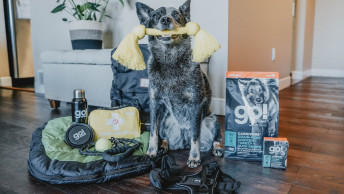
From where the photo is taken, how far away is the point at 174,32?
1.17 meters

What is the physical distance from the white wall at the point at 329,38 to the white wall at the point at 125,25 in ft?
13.9

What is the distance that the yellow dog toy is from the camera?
1153mm

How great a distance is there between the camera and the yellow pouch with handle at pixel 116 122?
1526 millimetres

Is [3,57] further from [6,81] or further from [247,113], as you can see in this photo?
[247,113]

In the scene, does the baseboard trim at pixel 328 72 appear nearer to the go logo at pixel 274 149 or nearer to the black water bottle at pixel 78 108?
the go logo at pixel 274 149

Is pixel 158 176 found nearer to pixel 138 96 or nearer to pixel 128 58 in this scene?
pixel 128 58

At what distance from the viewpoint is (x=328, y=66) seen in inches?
218

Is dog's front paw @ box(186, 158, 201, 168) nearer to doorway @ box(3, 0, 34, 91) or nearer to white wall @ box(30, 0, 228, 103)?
white wall @ box(30, 0, 228, 103)

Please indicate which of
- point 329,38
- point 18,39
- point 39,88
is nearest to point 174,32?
point 39,88

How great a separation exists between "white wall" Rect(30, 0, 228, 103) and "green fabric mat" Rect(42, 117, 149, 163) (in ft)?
3.25

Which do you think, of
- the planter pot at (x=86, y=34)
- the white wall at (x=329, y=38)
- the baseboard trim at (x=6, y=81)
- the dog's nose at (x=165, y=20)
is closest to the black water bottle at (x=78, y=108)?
the dog's nose at (x=165, y=20)

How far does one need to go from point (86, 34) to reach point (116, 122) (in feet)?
4.85

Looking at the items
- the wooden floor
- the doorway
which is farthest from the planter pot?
the doorway

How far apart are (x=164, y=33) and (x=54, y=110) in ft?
6.09
